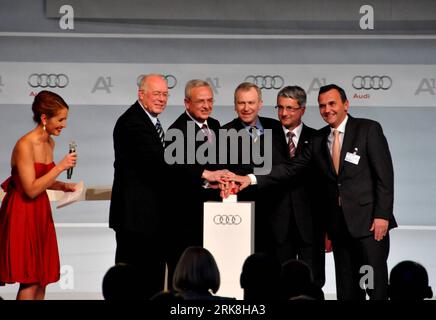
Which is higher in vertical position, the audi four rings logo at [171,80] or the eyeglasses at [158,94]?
Answer: the audi four rings logo at [171,80]

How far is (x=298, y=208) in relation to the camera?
669 centimetres

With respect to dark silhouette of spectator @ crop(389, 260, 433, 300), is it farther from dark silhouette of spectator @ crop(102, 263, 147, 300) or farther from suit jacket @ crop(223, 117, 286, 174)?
suit jacket @ crop(223, 117, 286, 174)

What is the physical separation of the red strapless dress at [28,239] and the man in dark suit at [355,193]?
133cm

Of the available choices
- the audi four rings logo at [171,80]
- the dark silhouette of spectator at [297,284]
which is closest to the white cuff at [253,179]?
the audi four rings logo at [171,80]

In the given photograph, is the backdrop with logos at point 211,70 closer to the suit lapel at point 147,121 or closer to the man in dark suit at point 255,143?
the man in dark suit at point 255,143

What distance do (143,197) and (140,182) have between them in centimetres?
11

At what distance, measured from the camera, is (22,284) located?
6.45 metres

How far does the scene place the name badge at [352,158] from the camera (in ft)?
21.4

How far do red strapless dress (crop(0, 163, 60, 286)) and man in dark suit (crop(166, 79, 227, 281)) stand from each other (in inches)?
33.6

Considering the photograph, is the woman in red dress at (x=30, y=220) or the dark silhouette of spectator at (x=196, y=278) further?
the woman in red dress at (x=30, y=220)

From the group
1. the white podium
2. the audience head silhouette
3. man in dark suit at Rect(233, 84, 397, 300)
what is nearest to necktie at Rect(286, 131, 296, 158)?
man in dark suit at Rect(233, 84, 397, 300)

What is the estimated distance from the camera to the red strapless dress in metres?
6.37

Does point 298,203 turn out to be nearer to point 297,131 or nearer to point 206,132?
point 297,131
